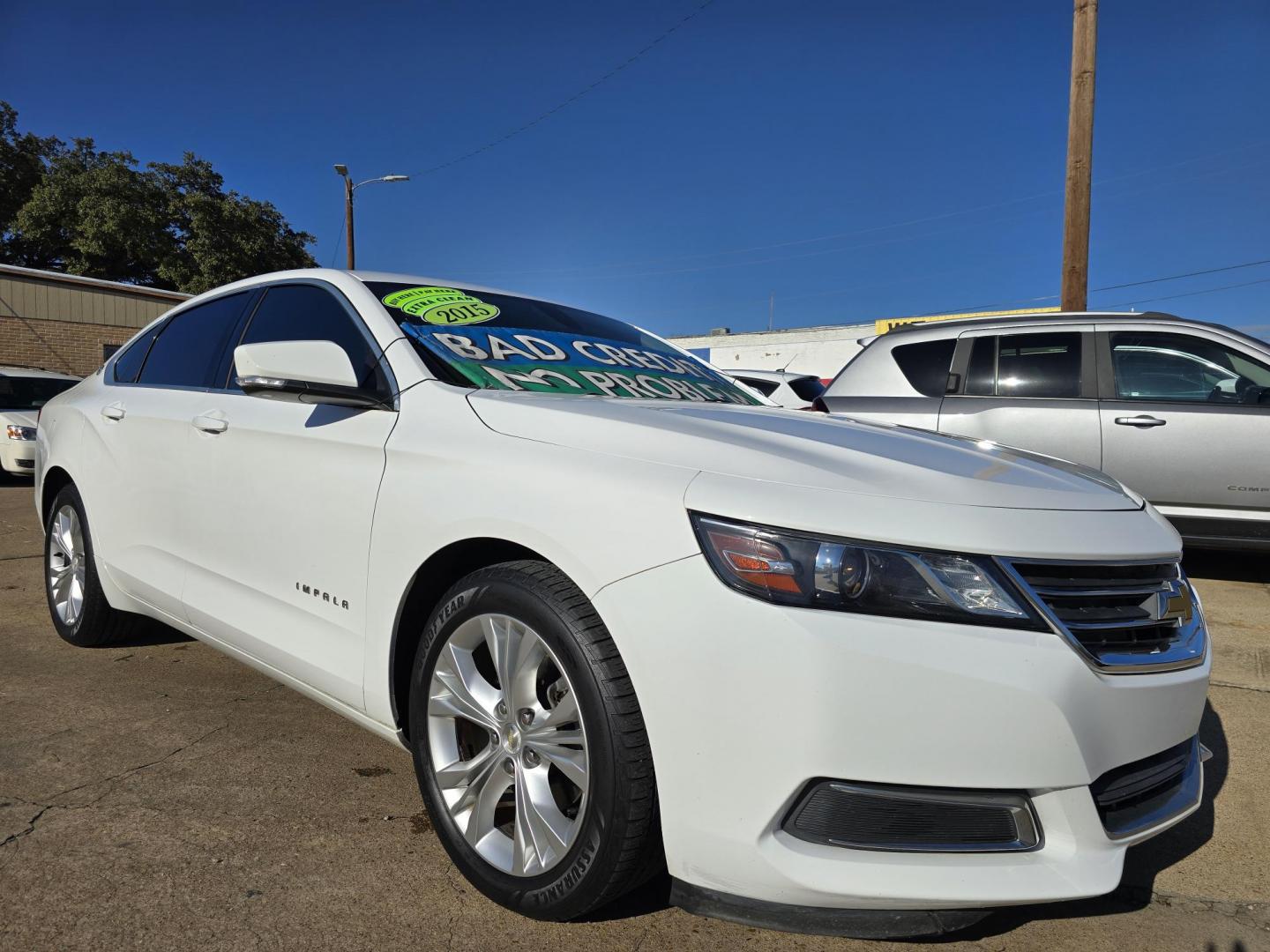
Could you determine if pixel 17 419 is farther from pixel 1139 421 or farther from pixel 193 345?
pixel 1139 421

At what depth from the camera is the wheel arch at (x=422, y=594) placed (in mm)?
2020

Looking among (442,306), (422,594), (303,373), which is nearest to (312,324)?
(442,306)

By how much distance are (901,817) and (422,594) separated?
1.19 metres

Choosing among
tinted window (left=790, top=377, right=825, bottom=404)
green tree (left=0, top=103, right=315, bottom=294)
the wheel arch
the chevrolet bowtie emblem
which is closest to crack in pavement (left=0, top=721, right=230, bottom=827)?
the wheel arch

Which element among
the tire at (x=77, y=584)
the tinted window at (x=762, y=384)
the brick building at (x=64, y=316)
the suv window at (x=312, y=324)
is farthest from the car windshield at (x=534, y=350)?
the brick building at (x=64, y=316)

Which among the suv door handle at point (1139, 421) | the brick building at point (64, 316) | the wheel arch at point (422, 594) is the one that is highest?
the brick building at point (64, 316)

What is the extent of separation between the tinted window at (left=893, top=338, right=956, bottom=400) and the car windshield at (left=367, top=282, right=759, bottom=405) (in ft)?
10.3

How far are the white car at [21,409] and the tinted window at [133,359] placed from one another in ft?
25.4

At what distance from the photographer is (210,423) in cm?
286

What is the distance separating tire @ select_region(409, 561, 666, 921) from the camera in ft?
5.42

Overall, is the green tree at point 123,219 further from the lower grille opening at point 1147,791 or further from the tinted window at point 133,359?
the lower grille opening at point 1147,791

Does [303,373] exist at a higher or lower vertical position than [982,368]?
lower

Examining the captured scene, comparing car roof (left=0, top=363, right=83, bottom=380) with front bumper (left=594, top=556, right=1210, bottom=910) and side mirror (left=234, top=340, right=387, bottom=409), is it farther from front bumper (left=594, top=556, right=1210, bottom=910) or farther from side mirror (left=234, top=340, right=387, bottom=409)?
front bumper (left=594, top=556, right=1210, bottom=910)

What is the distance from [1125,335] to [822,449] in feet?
15.1
